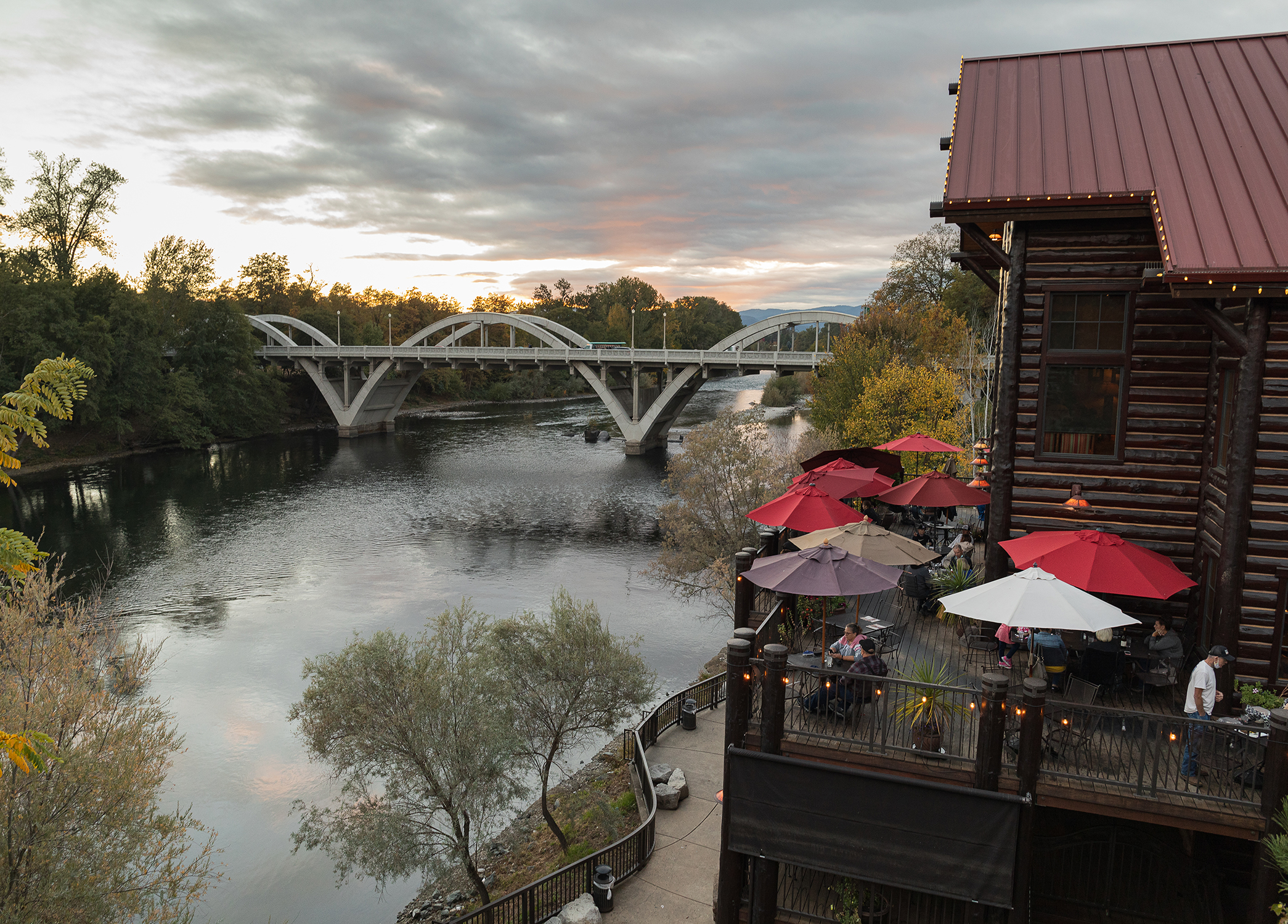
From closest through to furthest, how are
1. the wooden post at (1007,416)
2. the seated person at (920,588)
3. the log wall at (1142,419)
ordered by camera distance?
the log wall at (1142,419), the wooden post at (1007,416), the seated person at (920,588)

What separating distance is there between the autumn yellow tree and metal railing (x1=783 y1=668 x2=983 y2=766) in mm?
22665

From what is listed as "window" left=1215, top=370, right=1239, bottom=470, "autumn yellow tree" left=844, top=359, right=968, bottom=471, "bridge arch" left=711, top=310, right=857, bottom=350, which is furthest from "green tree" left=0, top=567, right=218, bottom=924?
"bridge arch" left=711, top=310, right=857, bottom=350

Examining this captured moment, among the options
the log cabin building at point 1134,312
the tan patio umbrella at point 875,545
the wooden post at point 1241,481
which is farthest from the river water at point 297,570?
the wooden post at point 1241,481

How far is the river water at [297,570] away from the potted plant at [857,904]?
940cm

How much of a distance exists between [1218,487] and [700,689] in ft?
38.9

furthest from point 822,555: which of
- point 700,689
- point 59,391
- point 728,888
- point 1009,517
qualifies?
point 700,689

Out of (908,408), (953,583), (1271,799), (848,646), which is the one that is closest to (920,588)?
(953,583)

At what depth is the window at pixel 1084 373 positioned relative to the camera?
11.1 meters

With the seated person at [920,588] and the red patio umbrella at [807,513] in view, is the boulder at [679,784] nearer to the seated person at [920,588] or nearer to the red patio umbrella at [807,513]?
the red patio umbrella at [807,513]

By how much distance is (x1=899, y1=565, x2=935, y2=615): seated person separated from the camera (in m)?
12.4

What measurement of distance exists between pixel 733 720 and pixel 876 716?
161cm

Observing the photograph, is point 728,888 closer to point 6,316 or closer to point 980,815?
point 980,815

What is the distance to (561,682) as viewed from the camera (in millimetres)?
15742

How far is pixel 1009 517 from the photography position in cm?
1159
